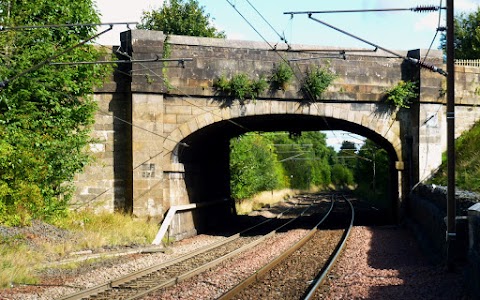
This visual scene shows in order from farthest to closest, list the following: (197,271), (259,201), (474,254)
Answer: (259,201)
(197,271)
(474,254)

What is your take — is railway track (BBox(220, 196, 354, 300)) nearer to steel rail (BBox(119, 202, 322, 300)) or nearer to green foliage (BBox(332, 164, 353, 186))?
steel rail (BBox(119, 202, 322, 300))

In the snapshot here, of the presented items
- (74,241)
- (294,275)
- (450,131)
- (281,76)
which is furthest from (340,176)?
(294,275)

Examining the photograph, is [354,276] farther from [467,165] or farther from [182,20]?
[182,20]

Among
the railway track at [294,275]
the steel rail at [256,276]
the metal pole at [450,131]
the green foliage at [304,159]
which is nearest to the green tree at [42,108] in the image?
the steel rail at [256,276]

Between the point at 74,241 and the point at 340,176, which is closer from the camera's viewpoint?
the point at 74,241

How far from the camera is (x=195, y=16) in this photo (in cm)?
5522

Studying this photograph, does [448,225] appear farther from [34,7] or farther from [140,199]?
[34,7]

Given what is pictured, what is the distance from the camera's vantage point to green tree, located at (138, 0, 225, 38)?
54781 mm

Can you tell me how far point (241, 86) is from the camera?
21.1 metres

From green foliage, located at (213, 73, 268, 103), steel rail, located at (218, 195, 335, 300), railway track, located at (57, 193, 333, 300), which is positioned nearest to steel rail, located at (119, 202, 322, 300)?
railway track, located at (57, 193, 333, 300)

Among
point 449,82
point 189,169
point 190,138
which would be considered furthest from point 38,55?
point 449,82

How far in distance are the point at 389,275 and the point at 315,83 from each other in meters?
10.5

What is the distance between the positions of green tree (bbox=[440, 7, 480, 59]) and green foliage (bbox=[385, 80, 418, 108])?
29.0m

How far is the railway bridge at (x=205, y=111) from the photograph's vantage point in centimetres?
2012
